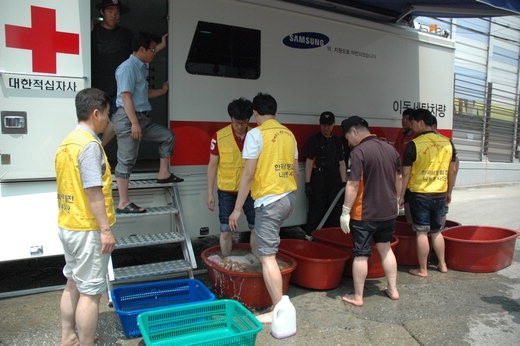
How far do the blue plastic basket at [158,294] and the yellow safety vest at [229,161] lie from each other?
3.13 feet

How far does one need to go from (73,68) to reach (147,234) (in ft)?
5.48

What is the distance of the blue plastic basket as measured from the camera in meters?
3.90

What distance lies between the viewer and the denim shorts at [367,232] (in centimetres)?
424

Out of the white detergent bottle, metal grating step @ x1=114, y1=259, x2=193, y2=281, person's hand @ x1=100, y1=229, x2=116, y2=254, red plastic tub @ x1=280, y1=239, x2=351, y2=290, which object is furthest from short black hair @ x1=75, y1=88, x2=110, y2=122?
red plastic tub @ x1=280, y1=239, x2=351, y2=290

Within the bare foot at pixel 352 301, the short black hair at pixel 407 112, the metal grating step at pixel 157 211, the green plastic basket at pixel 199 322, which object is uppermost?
the short black hair at pixel 407 112

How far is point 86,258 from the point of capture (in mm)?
2969

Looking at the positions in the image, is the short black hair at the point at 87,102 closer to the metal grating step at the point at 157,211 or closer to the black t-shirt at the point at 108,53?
the metal grating step at the point at 157,211

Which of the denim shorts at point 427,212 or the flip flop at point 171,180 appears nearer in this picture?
the flip flop at point 171,180

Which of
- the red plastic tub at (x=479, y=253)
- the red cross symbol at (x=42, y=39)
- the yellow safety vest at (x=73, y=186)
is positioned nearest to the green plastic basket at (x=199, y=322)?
the yellow safety vest at (x=73, y=186)

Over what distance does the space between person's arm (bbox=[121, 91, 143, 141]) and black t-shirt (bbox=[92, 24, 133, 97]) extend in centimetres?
68

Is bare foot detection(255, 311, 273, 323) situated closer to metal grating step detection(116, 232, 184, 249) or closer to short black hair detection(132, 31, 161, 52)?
metal grating step detection(116, 232, 184, 249)

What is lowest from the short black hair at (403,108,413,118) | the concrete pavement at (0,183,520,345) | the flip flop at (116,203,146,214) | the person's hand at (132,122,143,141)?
the concrete pavement at (0,183,520,345)

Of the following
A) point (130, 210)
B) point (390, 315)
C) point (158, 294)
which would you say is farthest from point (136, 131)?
point (390, 315)

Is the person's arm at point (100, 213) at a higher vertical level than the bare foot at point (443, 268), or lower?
higher
